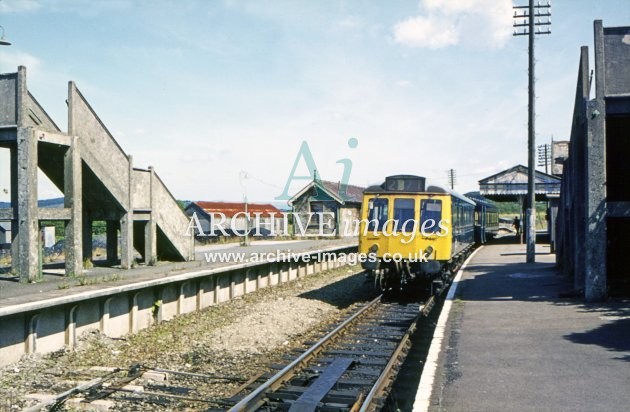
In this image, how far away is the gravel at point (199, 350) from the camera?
734 cm

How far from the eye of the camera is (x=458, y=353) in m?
8.33

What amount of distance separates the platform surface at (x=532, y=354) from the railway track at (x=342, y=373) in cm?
79

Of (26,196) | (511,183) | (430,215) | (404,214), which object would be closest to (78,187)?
(26,196)

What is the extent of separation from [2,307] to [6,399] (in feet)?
5.61

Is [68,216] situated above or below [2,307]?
above

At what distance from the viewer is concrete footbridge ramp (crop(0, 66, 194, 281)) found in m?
11.2

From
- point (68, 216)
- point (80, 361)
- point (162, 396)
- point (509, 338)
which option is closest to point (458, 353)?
point (509, 338)

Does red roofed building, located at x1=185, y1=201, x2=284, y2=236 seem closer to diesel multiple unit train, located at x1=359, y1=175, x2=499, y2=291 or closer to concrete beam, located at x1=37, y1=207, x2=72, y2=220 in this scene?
diesel multiple unit train, located at x1=359, y1=175, x2=499, y2=291

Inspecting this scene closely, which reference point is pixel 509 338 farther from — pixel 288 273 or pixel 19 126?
pixel 288 273

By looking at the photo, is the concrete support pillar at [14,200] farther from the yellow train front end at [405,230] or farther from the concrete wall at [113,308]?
the yellow train front end at [405,230]

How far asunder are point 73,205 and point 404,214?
763cm

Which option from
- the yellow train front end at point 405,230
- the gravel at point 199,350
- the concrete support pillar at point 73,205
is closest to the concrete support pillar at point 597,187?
the yellow train front end at point 405,230

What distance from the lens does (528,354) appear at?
8.20 m

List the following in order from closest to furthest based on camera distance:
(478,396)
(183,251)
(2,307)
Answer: (478,396), (2,307), (183,251)
